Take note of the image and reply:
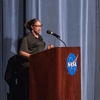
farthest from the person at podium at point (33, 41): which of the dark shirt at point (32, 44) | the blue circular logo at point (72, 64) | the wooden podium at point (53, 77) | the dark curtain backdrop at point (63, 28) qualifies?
the blue circular logo at point (72, 64)

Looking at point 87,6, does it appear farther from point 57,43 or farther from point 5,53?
point 5,53

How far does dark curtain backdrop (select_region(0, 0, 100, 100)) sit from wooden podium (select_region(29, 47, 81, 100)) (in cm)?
75

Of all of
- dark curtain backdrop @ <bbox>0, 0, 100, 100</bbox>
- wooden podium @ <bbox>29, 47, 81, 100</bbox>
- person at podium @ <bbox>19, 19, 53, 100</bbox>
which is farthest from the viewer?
dark curtain backdrop @ <bbox>0, 0, 100, 100</bbox>

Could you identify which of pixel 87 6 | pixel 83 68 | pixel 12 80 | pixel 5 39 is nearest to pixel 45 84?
pixel 12 80

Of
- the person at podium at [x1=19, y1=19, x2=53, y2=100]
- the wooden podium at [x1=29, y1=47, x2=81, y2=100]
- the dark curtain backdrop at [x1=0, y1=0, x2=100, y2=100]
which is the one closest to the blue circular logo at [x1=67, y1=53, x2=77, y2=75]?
the wooden podium at [x1=29, y1=47, x2=81, y2=100]

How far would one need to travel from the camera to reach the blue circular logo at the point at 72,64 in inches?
37.9

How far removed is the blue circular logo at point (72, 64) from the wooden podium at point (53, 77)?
0.03m

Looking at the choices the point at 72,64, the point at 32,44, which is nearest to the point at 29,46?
the point at 32,44

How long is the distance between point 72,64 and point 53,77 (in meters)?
0.18

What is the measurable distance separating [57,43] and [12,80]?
0.79m

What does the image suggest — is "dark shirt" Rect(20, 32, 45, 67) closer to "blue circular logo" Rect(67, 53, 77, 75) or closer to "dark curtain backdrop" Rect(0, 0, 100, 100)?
"dark curtain backdrop" Rect(0, 0, 100, 100)

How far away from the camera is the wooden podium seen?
893 millimetres

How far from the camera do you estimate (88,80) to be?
2.12 m

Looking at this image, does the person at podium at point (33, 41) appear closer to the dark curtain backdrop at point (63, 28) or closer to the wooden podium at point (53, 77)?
the dark curtain backdrop at point (63, 28)
